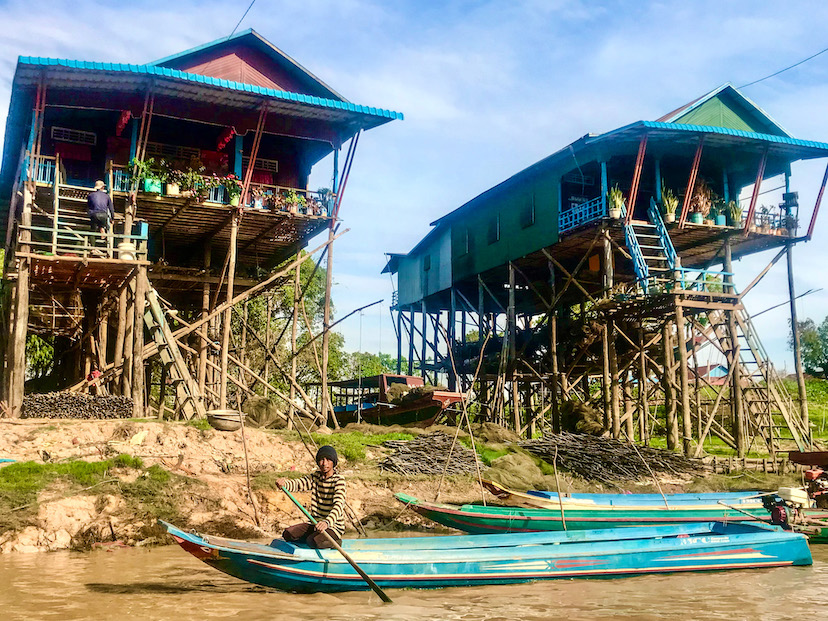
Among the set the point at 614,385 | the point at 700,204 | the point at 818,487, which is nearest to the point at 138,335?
the point at 614,385

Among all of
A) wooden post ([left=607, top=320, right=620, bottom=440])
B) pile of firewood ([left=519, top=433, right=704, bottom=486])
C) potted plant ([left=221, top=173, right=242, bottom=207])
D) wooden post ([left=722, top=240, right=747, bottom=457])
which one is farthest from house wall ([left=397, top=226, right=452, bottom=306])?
pile of firewood ([left=519, top=433, right=704, bottom=486])

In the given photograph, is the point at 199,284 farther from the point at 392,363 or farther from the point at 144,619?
the point at 392,363

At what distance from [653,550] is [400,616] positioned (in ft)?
13.5

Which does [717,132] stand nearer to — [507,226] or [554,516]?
[507,226]

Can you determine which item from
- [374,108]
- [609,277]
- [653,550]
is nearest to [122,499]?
[653,550]

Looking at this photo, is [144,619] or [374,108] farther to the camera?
[374,108]

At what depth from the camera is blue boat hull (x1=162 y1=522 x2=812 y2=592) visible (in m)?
8.25

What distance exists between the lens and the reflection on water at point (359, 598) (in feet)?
25.8

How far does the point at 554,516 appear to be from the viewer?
42.5 feet

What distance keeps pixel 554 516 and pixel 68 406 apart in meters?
9.91

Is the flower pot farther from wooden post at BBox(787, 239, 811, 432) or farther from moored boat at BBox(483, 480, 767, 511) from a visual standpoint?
wooden post at BBox(787, 239, 811, 432)

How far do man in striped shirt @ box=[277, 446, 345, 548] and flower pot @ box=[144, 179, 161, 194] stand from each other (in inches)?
466

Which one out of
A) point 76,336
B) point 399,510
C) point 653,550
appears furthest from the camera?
point 76,336

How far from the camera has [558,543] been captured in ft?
34.3
